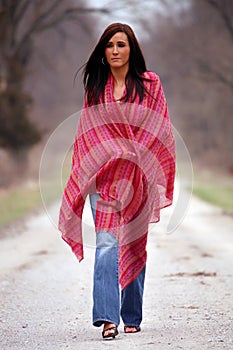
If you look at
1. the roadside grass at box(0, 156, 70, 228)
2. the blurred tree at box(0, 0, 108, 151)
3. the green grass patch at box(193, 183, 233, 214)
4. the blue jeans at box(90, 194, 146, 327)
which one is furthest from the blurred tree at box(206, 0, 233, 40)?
the blue jeans at box(90, 194, 146, 327)

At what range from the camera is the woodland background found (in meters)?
25.8

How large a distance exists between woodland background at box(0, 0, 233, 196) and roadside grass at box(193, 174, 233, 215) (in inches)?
66.1

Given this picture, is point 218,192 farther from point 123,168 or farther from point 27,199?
point 123,168

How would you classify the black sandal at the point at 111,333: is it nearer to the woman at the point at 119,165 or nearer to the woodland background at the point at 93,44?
the woman at the point at 119,165

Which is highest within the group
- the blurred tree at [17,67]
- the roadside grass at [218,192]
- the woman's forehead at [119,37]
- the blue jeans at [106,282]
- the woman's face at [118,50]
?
the woman's forehead at [119,37]

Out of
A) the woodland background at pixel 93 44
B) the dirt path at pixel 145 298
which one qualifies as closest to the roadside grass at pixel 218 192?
the woodland background at pixel 93 44

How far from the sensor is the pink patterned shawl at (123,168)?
543cm

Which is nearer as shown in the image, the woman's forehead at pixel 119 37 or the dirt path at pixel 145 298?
the dirt path at pixel 145 298

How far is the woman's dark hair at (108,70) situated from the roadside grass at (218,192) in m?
11.6

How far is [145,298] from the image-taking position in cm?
715

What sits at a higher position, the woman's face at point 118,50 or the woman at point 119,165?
the woman's face at point 118,50

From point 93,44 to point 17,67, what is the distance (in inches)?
490

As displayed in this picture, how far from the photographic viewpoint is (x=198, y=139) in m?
45.2

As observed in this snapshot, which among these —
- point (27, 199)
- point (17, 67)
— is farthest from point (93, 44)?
point (27, 199)
